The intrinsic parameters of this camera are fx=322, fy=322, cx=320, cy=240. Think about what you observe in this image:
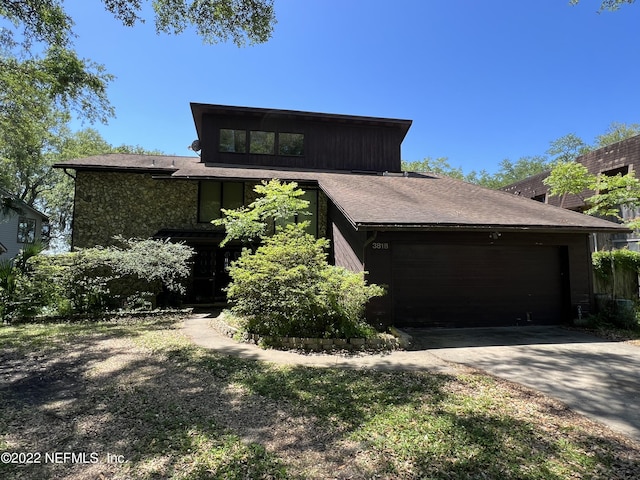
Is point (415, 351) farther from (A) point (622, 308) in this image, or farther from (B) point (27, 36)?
(B) point (27, 36)

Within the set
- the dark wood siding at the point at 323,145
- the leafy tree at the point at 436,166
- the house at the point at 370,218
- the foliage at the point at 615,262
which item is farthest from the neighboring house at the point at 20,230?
the leafy tree at the point at 436,166

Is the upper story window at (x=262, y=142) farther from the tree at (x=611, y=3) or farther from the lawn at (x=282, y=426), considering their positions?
the lawn at (x=282, y=426)

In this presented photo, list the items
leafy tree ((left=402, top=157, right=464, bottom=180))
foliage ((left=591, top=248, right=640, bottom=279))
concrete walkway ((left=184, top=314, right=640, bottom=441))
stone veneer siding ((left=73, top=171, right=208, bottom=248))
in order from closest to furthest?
concrete walkway ((left=184, top=314, right=640, bottom=441)) < foliage ((left=591, top=248, right=640, bottom=279)) < stone veneer siding ((left=73, top=171, right=208, bottom=248)) < leafy tree ((left=402, top=157, right=464, bottom=180))

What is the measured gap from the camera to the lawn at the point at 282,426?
2.74 meters

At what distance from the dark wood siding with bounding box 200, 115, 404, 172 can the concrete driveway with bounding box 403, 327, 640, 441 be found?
31.0 ft

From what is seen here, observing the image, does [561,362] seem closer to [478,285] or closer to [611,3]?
[478,285]

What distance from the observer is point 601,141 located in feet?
120

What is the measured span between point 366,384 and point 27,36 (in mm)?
14405

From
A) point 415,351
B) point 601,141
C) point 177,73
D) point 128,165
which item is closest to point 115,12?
point 177,73

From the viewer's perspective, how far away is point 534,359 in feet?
Result: 20.1

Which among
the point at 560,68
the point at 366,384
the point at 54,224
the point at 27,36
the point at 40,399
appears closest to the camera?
the point at 40,399

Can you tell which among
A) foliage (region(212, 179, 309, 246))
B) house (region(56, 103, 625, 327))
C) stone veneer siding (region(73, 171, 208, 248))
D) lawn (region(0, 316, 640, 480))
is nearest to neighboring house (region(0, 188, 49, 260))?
stone veneer siding (region(73, 171, 208, 248))

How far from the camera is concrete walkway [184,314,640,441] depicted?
14.0 ft

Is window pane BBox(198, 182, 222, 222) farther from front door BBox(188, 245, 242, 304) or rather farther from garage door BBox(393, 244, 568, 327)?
garage door BBox(393, 244, 568, 327)
